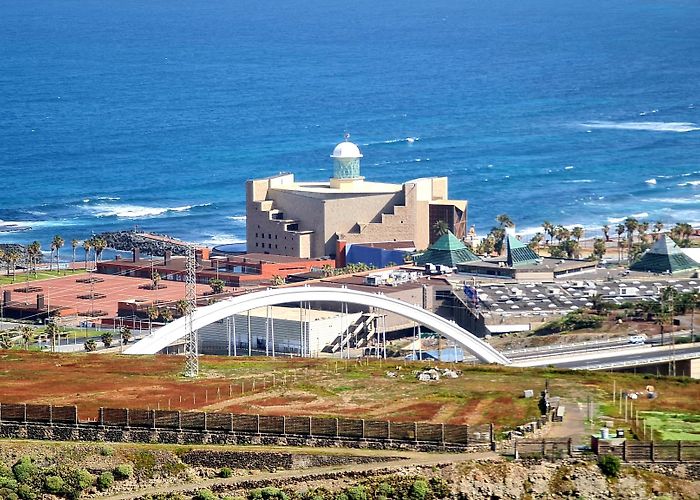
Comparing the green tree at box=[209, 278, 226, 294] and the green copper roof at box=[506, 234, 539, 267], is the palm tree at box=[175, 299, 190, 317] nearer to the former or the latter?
the green tree at box=[209, 278, 226, 294]

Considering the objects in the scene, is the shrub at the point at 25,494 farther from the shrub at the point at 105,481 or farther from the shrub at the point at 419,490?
the shrub at the point at 419,490

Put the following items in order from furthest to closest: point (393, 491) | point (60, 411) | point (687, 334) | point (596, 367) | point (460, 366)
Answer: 1. point (687, 334)
2. point (596, 367)
3. point (460, 366)
4. point (60, 411)
5. point (393, 491)

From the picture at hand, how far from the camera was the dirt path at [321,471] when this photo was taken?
77669mm

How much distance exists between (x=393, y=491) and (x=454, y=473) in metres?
2.57

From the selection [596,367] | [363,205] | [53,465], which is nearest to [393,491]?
[53,465]

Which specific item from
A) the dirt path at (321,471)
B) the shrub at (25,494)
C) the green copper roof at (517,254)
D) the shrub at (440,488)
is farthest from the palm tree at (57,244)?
the shrub at (440,488)

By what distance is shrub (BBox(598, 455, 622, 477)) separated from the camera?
7619cm

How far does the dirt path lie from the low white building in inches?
1677

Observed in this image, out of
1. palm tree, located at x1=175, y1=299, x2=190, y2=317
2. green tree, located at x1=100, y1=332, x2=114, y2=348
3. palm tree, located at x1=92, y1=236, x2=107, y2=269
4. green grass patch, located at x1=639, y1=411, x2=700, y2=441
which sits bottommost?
green grass patch, located at x1=639, y1=411, x2=700, y2=441

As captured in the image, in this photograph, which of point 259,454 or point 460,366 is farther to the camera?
point 460,366

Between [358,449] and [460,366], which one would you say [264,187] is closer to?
[460,366]

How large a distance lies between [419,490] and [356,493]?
2.44 m

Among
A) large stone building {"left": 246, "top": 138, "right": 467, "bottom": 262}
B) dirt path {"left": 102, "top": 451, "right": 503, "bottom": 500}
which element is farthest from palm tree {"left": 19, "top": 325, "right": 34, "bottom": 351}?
dirt path {"left": 102, "top": 451, "right": 503, "bottom": 500}

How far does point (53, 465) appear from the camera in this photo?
80.4 m
